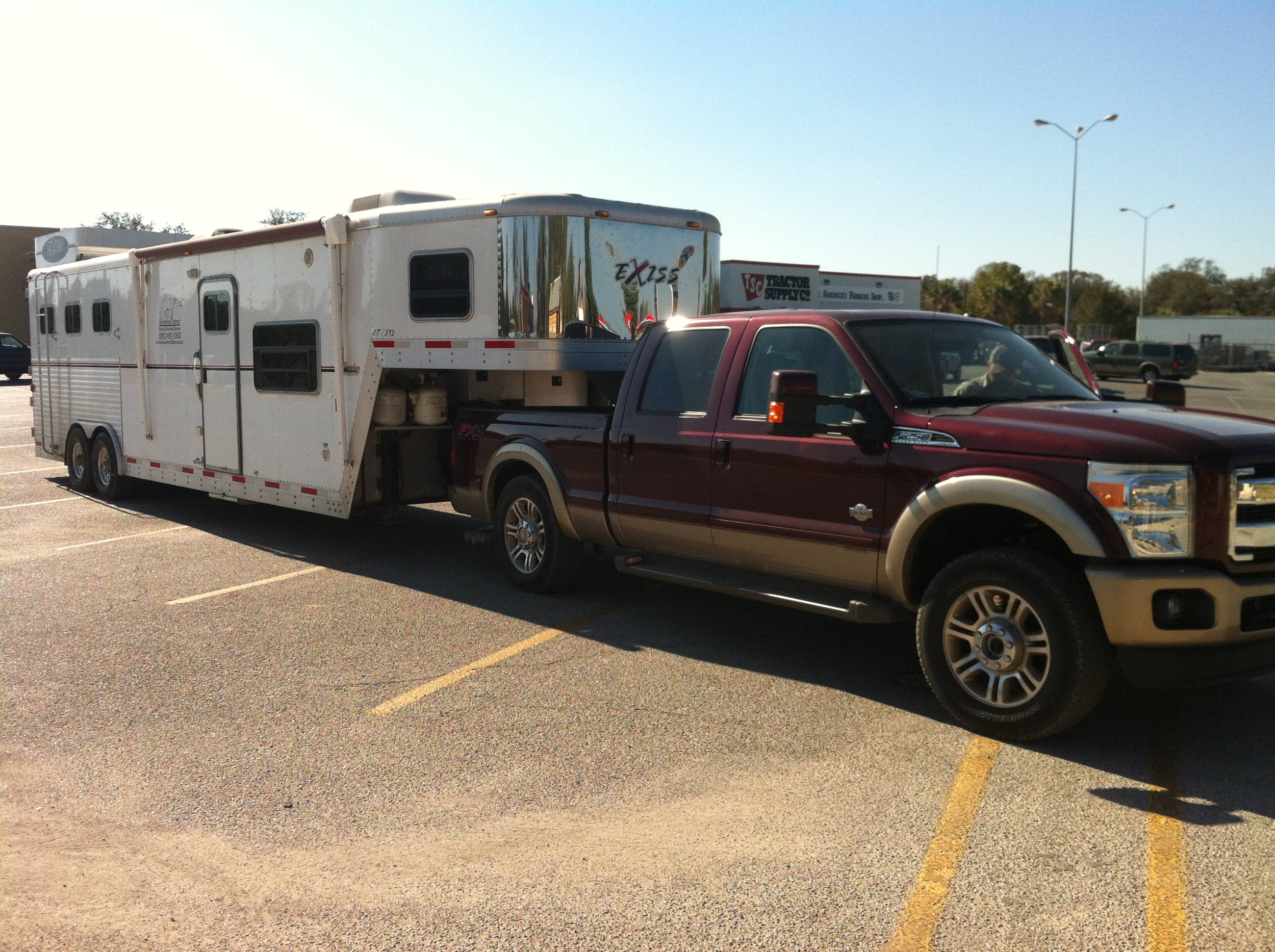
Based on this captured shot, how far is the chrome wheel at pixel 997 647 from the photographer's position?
5.19 metres

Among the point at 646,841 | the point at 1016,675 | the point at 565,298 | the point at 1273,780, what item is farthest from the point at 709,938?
the point at 565,298

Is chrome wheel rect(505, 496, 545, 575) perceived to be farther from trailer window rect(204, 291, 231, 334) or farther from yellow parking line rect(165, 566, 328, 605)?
trailer window rect(204, 291, 231, 334)

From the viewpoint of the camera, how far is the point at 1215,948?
345 centimetres

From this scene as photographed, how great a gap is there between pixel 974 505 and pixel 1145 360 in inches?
1805

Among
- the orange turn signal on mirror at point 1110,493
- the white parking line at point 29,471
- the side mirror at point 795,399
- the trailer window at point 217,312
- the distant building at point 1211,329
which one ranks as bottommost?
the white parking line at point 29,471

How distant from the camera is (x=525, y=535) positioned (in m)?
8.45

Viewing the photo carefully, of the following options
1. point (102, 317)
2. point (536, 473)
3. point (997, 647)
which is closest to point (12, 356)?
point (102, 317)

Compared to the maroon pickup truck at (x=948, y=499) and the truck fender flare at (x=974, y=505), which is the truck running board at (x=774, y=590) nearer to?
the maroon pickup truck at (x=948, y=499)

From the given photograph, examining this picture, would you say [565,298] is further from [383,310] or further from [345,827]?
[345,827]

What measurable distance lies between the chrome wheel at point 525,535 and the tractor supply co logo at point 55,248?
45.6ft

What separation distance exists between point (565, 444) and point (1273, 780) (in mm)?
4682

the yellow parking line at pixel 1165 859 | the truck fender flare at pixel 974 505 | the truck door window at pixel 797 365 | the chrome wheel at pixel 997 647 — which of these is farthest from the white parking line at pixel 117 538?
the yellow parking line at pixel 1165 859

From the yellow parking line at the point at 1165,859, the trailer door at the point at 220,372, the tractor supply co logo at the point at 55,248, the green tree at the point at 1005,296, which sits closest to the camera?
the yellow parking line at the point at 1165,859

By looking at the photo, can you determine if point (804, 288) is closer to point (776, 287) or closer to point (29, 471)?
point (776, 287)
